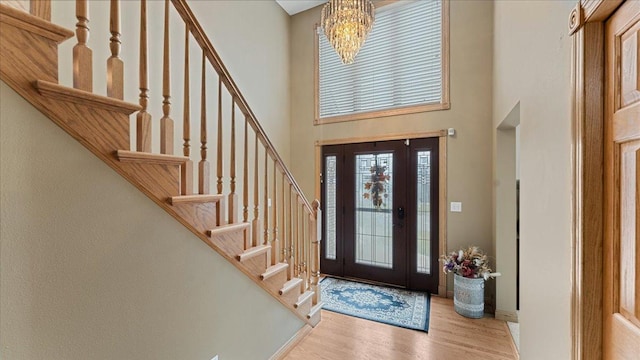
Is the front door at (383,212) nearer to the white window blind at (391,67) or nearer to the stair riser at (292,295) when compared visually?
the white window blind at (391,67)

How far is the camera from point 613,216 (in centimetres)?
99

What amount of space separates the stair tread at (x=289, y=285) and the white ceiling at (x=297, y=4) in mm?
3894

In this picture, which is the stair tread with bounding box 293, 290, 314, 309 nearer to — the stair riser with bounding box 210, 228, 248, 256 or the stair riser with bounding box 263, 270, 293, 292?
the stair riser with bounding box 263, 270, 293, 292

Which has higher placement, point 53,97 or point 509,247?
point 53,97

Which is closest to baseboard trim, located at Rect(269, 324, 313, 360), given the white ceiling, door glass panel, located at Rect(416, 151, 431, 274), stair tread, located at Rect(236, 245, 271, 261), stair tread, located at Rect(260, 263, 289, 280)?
stair tread, located at Rect(260, 263, 289, 280)

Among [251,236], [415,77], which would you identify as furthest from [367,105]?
[251,236]

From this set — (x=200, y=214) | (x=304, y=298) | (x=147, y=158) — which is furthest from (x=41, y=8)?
(x=304, y=298)

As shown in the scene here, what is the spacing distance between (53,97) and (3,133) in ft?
0.59

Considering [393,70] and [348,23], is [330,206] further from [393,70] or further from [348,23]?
[348,23]

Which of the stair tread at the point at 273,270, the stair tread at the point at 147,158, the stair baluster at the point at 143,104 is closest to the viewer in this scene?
the stair tread at the point at 147,158

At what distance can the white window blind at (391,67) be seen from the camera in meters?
3.38

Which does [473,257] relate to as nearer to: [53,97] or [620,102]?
[620,102]

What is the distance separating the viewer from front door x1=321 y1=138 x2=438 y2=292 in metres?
3.39

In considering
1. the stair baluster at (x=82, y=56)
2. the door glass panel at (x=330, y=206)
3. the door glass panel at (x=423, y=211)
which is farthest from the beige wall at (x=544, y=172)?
the door glass panel at (x=330, y=206)
